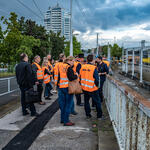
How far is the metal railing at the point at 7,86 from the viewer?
8.52m

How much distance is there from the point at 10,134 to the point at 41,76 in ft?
10.9

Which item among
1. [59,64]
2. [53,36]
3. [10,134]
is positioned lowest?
[10,134]

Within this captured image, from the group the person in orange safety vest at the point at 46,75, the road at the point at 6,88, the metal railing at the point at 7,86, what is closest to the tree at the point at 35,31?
the road at the point at 6,88

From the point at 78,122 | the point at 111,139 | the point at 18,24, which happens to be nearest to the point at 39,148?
the point at 111,139

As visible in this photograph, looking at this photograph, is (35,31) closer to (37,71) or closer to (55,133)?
(37,71)

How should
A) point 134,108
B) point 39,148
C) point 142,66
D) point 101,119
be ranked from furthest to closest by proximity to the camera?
point 142,66 < point 101,119 < point 39,148 < point 134,108

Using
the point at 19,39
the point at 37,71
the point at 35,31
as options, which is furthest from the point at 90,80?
the point at 35,31

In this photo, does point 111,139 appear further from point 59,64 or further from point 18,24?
point 18,24

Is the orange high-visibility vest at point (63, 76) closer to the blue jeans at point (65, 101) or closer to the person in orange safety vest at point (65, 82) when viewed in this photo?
the person in orange safety vest at point (65, 82)

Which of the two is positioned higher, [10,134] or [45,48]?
[45,48]

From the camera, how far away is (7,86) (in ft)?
29.4

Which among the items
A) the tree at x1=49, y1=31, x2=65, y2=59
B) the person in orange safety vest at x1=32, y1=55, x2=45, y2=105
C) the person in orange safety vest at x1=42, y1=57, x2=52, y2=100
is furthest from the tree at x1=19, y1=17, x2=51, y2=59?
the person in orange safety vest at x1=32, y1=55, x2=45, y2=105

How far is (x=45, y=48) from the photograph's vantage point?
102ft

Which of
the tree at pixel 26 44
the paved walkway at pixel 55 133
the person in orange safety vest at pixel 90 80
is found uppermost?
the tree at pixel 26 44
